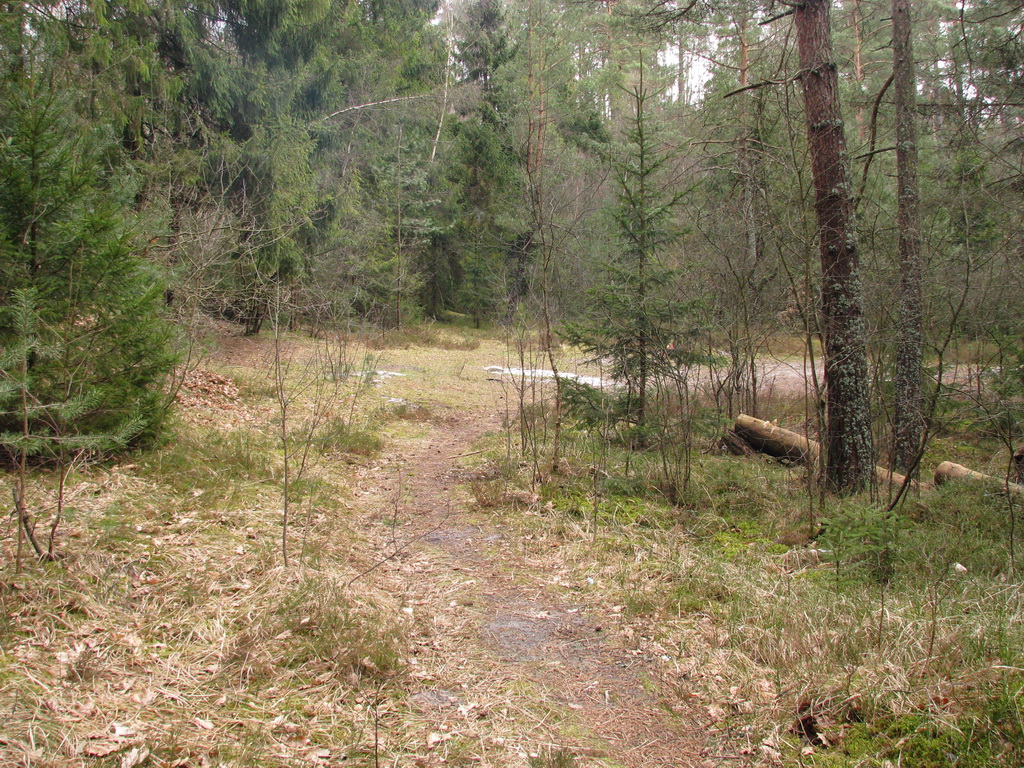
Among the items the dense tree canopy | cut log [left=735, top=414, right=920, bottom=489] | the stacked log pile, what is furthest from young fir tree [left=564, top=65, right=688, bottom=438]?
cut log [left=735, top=414, right=920, bottom=489]

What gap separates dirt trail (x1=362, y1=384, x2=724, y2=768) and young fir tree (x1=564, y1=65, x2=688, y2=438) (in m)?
2.59

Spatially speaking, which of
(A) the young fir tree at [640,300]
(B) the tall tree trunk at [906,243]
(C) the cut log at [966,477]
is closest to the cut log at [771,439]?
(B) the tall tree trunk at [906,243]

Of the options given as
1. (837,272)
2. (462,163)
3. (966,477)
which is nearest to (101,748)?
(837,272)

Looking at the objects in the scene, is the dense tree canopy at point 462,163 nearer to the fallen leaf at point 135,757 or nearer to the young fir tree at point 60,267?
the young fir tree at point 60,267

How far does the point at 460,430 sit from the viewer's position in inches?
404

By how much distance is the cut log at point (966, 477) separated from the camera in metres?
6.19

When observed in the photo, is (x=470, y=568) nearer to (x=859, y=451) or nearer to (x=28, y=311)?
(x=28, y=311)

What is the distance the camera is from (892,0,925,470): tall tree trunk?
7559mm

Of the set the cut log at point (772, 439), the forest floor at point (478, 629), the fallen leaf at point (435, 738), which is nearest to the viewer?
the forest floor at point (478, 629)

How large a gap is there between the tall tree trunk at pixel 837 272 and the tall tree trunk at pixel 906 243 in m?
1.60

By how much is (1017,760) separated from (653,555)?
2.85 meters

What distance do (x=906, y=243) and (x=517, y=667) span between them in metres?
6.89

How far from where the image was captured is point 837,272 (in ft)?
21.0

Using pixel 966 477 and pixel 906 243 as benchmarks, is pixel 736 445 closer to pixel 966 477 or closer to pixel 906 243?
pixel 966 477
